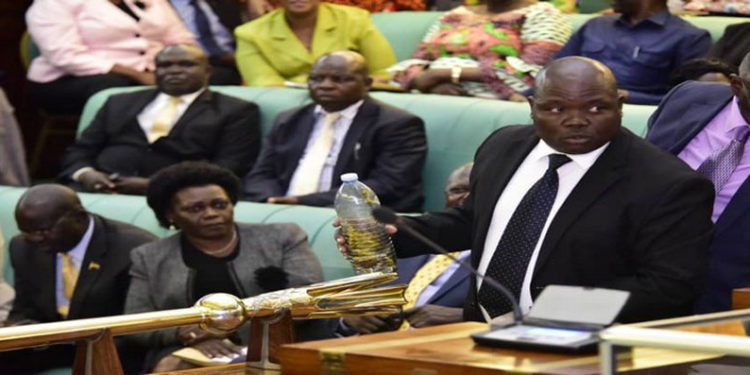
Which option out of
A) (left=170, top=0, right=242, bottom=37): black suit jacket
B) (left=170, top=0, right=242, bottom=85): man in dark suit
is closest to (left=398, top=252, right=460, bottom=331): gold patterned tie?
(left=170, top=0, right=242, bottom=85): man in dark suit

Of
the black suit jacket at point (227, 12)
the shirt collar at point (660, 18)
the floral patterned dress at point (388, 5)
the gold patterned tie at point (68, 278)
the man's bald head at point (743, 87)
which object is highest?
the man's bald head at point (743, 87)

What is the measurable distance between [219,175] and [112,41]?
2.48 metres

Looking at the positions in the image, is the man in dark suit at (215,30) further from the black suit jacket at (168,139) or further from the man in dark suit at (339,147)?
the man in dark suit at (339,147)

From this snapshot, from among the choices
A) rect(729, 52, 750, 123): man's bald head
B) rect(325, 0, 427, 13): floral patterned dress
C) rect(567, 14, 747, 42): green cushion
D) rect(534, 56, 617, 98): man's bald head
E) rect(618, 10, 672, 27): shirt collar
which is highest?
rect(534, 56, 617, 98): man's bald head

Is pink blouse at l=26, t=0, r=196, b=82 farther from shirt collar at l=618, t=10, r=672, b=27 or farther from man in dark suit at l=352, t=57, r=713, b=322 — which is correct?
man in dark suit at l=352, t=57, r=713, b=322

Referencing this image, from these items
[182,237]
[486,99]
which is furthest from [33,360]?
[486,99]

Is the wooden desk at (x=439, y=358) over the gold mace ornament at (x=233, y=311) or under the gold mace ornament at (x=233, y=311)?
over

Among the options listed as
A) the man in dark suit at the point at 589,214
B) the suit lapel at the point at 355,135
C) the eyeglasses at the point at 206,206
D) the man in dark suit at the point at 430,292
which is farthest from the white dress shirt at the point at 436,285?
the man in dark suit at the point at 589,214

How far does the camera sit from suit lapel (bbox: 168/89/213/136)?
7.09 meters

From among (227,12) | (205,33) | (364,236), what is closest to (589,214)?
(364,236)

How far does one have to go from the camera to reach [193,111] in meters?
7.11

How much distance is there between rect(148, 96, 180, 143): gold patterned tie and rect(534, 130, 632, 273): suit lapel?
407cm

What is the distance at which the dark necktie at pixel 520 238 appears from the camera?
3.35 meters

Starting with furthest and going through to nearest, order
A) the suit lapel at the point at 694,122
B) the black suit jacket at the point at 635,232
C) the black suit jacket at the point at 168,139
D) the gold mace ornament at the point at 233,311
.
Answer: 1. the black suit jacket at the point at 168,139
2. the suit lapel at the point at 694,122
3. the black suit jacket at the point at 635,232
4. the gold mace ornament at the point at 233,311
